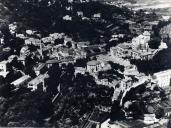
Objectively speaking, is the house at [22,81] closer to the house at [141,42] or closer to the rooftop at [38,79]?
the rooftop at [38,79]

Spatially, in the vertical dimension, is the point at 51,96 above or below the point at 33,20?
below

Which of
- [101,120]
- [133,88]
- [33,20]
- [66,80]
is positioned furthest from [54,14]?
[101,120]

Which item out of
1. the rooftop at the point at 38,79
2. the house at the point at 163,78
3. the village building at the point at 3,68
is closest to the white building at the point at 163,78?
the house at the point at 163,78

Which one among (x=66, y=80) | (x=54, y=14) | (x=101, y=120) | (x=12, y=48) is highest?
(x=54, y=14)

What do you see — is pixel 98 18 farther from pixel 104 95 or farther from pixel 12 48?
pixel 104 95

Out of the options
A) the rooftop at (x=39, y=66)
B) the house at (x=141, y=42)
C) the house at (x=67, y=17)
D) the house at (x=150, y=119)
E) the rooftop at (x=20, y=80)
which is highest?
the house at (x=67, y=17)

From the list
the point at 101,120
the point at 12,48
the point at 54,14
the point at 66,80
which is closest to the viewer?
the point at 101,120

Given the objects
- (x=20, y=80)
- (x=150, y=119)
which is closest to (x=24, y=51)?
(x=20, y=80)

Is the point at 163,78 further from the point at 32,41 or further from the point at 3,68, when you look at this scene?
the point at 3,68
